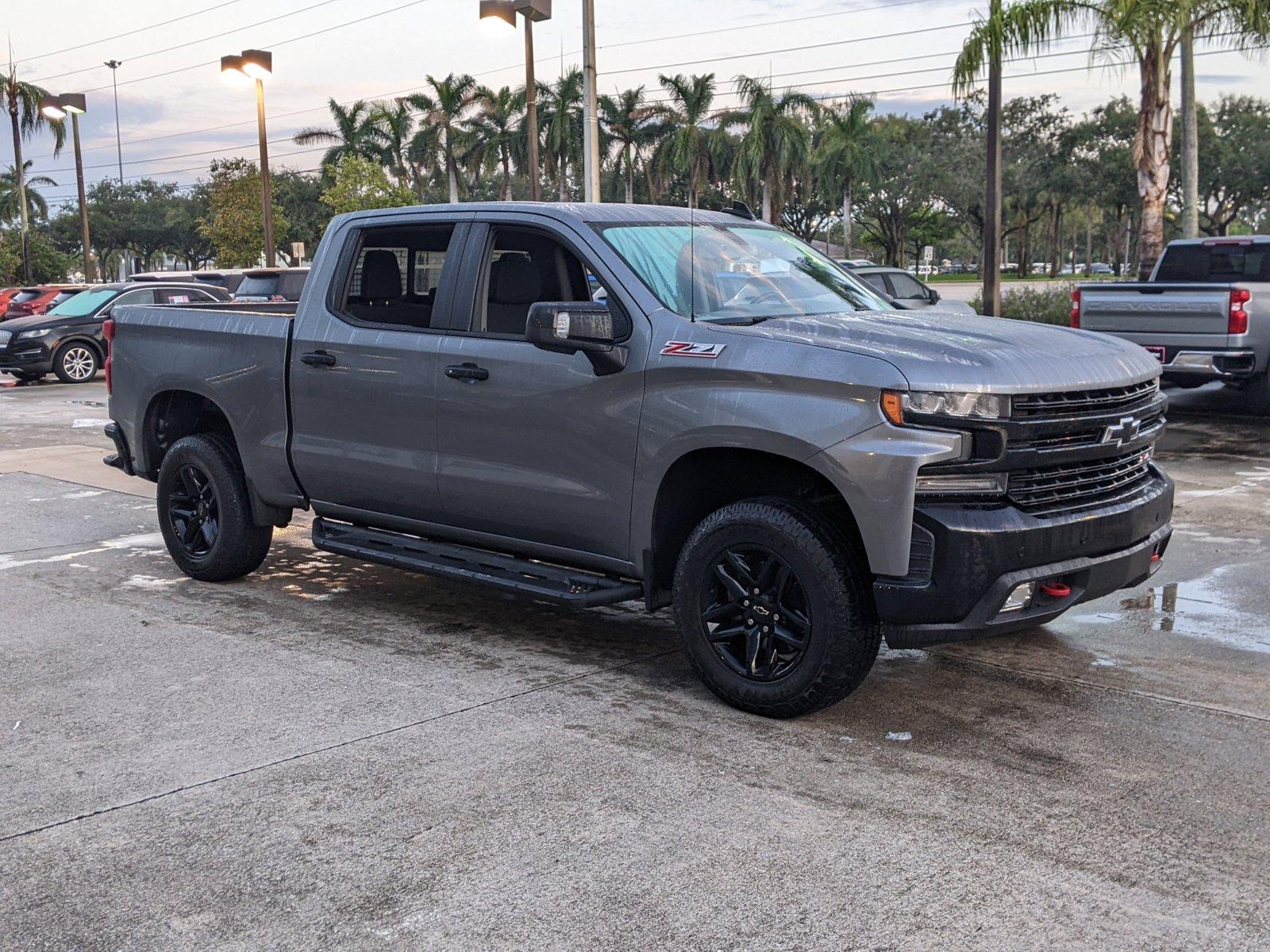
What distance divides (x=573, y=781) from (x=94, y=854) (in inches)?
57.4

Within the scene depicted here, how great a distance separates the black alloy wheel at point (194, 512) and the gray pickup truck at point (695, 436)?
0.18 m

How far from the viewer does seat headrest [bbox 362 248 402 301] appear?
638 cm

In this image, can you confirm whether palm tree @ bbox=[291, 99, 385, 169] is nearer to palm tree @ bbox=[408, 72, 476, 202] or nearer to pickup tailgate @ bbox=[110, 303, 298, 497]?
palm tree @ bbox=[408, 72, 476, 202]

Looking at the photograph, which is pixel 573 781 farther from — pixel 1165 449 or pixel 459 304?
pixel 1165 449

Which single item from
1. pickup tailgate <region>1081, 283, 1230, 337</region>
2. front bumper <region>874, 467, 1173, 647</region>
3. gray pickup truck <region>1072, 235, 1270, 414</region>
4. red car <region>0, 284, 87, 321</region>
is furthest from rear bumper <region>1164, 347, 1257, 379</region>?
red car <region>0, 284, 87, 321</region>

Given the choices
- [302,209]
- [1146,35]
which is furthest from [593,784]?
[302,209]

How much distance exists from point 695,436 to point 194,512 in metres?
3.62

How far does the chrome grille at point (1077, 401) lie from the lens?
15.1ft

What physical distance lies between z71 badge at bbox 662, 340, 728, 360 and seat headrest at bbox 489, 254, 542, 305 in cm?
98

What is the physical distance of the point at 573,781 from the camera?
438cm

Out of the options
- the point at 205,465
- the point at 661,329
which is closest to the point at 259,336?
the point at 205,465

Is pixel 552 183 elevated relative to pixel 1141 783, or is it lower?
elevated

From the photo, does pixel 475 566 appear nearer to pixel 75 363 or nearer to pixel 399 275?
pixel 399 275

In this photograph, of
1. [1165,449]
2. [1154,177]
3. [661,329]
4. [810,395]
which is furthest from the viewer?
[1154,177]
